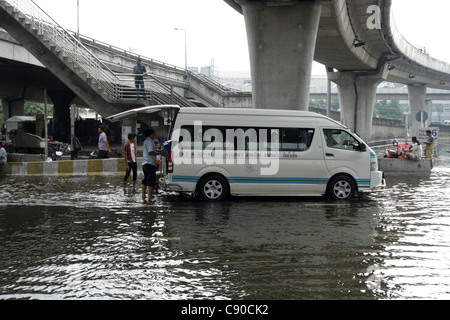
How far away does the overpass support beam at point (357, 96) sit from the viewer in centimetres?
4536

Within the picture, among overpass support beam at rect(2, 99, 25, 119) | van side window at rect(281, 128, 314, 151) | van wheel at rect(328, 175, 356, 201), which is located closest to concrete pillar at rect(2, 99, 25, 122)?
overpass support beam at rect(2, 99, 25, 119)

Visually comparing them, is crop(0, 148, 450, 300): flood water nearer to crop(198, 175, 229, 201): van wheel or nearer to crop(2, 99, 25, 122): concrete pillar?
crop(198, 175, 229, 201): van wheel

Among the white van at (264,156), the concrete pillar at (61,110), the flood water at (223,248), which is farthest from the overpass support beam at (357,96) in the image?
A: the flood water at (223,248)

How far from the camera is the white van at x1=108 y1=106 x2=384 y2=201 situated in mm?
12312

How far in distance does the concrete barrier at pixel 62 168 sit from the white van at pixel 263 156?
6837 mm

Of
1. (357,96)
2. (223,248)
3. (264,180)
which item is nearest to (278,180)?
(264,180)

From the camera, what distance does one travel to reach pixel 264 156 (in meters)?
12.6

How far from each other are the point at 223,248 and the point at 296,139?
5586 mm

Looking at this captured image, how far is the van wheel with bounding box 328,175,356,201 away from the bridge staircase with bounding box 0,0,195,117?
40.6 feet
